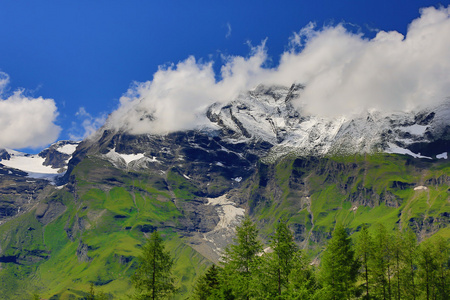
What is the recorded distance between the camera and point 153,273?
54.8 metres

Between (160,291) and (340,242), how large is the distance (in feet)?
78.2

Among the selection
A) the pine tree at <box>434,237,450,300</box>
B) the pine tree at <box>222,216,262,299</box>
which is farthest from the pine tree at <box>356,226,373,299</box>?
the pine tree at <box>222,216,262,299</box>

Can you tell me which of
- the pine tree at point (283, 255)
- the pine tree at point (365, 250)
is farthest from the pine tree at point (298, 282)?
the pine tree at point (365, 250)

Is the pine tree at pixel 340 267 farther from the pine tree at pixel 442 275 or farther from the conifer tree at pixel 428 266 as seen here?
the pine tree at pixel 442 275

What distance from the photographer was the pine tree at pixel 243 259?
52.7 metres

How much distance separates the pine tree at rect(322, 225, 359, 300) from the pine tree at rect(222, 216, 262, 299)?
9.91m

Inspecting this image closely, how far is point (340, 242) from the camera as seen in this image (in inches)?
2274

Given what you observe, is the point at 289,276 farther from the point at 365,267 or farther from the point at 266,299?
the point at 365,267

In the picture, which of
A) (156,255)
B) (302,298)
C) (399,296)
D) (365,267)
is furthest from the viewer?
(399,296)

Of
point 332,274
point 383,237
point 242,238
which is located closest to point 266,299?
point 242,238

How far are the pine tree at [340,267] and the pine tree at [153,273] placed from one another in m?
20.0

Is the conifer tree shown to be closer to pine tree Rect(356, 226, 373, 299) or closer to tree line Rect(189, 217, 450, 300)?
tree line Rect(189, 217, 450, 300)

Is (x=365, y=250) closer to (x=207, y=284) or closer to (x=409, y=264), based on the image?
(x=409, y=264)

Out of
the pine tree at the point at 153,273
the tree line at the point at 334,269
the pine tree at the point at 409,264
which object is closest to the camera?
the tree line at the point at 334,269
